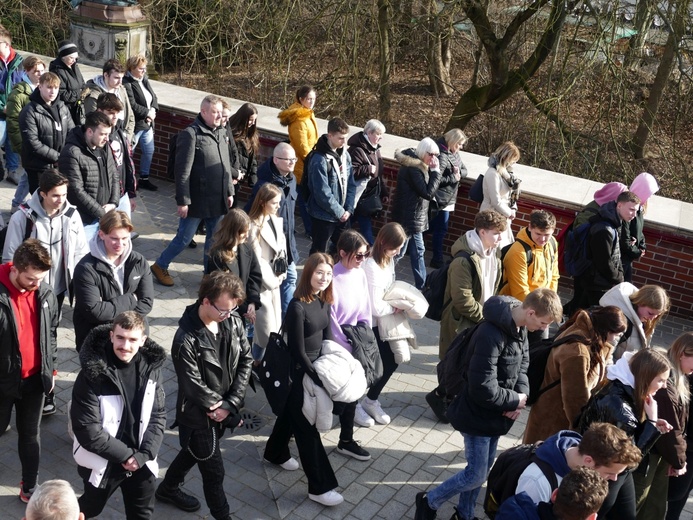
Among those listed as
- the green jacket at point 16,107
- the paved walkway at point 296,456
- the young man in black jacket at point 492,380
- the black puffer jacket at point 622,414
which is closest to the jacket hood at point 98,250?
the paved walkway at point 296,456

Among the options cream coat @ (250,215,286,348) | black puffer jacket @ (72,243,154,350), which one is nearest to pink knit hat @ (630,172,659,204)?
cream coat @ (250,215,286,348)

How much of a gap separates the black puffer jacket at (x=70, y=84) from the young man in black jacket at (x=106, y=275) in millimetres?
3723

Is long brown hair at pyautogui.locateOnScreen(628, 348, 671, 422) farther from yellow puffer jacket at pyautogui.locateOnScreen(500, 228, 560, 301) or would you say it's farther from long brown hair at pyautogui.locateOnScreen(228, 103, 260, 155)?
long brown hair at pyautogui.locateOnScreen(228, 103, 260, 155)

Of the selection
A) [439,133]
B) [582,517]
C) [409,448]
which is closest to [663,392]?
[582,517]

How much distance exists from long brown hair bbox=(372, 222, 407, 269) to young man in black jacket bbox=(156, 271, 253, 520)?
1452mm

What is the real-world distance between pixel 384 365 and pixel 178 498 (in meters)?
1.85

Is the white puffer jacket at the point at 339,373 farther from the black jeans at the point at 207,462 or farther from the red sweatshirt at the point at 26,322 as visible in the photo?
the red sweatshirt at the point at 26,322

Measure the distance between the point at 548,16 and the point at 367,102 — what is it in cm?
357

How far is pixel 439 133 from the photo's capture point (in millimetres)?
15359

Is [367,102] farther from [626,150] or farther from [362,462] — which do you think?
[362,462]

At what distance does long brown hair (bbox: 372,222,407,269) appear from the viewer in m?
6.27

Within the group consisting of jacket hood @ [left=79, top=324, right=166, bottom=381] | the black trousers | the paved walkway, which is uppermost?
jacket hood @ [left=79, top=324, right=166, bottom=381]

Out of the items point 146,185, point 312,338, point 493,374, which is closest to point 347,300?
point 312,338

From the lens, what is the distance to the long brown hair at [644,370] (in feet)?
16.2
